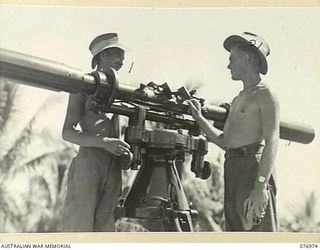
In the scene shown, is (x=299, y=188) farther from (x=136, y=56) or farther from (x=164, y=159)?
(x=136, y=56)

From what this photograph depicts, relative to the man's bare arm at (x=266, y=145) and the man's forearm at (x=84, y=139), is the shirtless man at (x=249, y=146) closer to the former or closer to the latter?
the man's bare arm at (x=266, y=145)

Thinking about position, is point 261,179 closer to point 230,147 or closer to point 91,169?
point 230,147

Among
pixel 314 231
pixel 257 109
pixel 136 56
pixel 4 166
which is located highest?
pixel 136 56

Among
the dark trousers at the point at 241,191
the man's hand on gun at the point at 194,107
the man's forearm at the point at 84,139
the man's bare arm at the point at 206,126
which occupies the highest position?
the man's hand on gun at the point at 194,107

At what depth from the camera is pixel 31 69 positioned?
3.25 ft

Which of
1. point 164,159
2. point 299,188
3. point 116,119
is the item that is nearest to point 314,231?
point 299,188

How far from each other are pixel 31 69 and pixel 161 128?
0.26 m

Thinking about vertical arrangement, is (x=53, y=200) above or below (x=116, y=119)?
below

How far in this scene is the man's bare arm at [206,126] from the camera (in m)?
1.04

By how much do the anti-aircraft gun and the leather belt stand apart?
47 millimetres

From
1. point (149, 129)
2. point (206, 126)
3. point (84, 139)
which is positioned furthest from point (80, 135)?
point (206, 126)

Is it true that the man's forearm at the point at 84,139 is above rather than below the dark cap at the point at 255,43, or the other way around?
below

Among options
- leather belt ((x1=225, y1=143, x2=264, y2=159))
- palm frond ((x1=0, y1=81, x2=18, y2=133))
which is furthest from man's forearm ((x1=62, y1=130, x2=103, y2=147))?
leather belt ((x1=225, y1=143, x2=264, y2=159))

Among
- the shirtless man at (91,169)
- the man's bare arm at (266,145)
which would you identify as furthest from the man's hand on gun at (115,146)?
the man's bare arm at (266,145)
